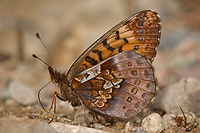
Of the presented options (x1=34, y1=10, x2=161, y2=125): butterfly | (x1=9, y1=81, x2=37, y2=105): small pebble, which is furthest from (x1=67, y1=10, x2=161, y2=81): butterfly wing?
(x1=9, y1=81, x2=37, y2=105): small pebble

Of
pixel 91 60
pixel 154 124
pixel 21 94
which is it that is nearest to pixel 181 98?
pixel 154 124

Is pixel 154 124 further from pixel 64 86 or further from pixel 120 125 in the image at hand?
pixel 64 86

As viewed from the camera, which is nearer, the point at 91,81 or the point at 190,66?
the point at 91,81

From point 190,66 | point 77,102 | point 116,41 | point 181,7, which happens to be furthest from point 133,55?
point 181,7

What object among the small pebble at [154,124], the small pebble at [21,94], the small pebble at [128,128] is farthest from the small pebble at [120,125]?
the small pebble at [21,94]

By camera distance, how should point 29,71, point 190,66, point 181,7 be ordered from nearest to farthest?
point 190,66, point 29,71, point 181,7

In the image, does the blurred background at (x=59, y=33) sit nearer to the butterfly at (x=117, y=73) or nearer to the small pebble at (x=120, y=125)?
the butterfly at (x=117, y=73)

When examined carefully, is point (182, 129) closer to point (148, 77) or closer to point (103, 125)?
point (148, 77)

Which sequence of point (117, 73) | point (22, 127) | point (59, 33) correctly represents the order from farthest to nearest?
point (59, 33) < point (117, 73) < point (22, 127)
